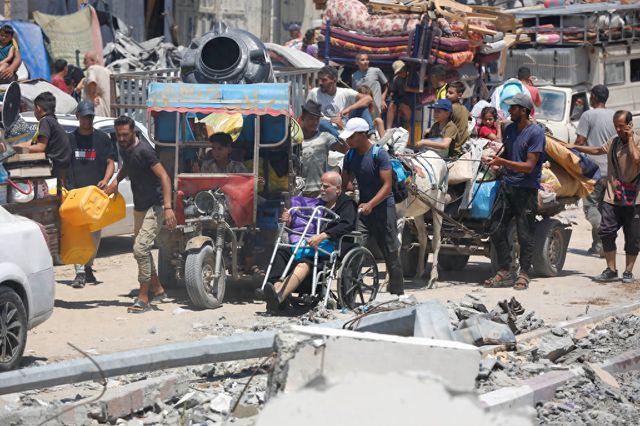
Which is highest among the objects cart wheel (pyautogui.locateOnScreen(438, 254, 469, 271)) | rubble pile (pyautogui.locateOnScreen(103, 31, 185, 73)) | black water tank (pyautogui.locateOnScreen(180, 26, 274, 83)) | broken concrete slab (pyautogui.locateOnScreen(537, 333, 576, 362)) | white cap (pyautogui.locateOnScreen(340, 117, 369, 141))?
black water tank (pyautogui.locateOnScreen(180, 26, 274, 83))

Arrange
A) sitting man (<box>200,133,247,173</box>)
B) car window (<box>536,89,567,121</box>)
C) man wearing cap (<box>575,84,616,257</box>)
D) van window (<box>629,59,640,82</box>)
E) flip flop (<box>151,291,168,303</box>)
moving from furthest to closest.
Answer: van window (<box>629,59,640,82</box>) < car window (<box>536,89,567,121</box>) < man wearing cap (<box>575,84,616,257</box>) < flip flop (<box>151,291,168,303</box>) < sitting man (<box>200,133,247,173</box>)

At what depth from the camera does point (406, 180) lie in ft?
42.2

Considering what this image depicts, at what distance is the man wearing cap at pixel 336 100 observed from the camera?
15812mm

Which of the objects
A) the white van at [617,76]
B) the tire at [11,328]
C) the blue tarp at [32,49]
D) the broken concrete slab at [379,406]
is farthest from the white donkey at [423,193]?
the white van at [617,76]

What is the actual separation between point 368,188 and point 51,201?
3077mm

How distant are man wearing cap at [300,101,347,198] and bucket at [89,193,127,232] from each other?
216cm

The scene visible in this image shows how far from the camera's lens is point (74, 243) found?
12.0 m

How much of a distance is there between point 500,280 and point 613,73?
14868 mm

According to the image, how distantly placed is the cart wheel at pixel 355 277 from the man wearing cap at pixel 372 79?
6.41 meters

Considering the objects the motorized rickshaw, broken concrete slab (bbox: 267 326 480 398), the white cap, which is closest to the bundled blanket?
the motorized rickshaw

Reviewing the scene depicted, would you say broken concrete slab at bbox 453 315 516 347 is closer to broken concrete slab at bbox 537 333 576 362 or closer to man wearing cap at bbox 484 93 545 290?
broken concrete slab at bbox 537 333 576 362

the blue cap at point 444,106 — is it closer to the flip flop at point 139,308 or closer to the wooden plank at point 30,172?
the flip flop at point 139,308

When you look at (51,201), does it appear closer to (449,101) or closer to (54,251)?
(54,251)

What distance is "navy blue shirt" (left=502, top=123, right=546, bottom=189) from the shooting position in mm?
13102
